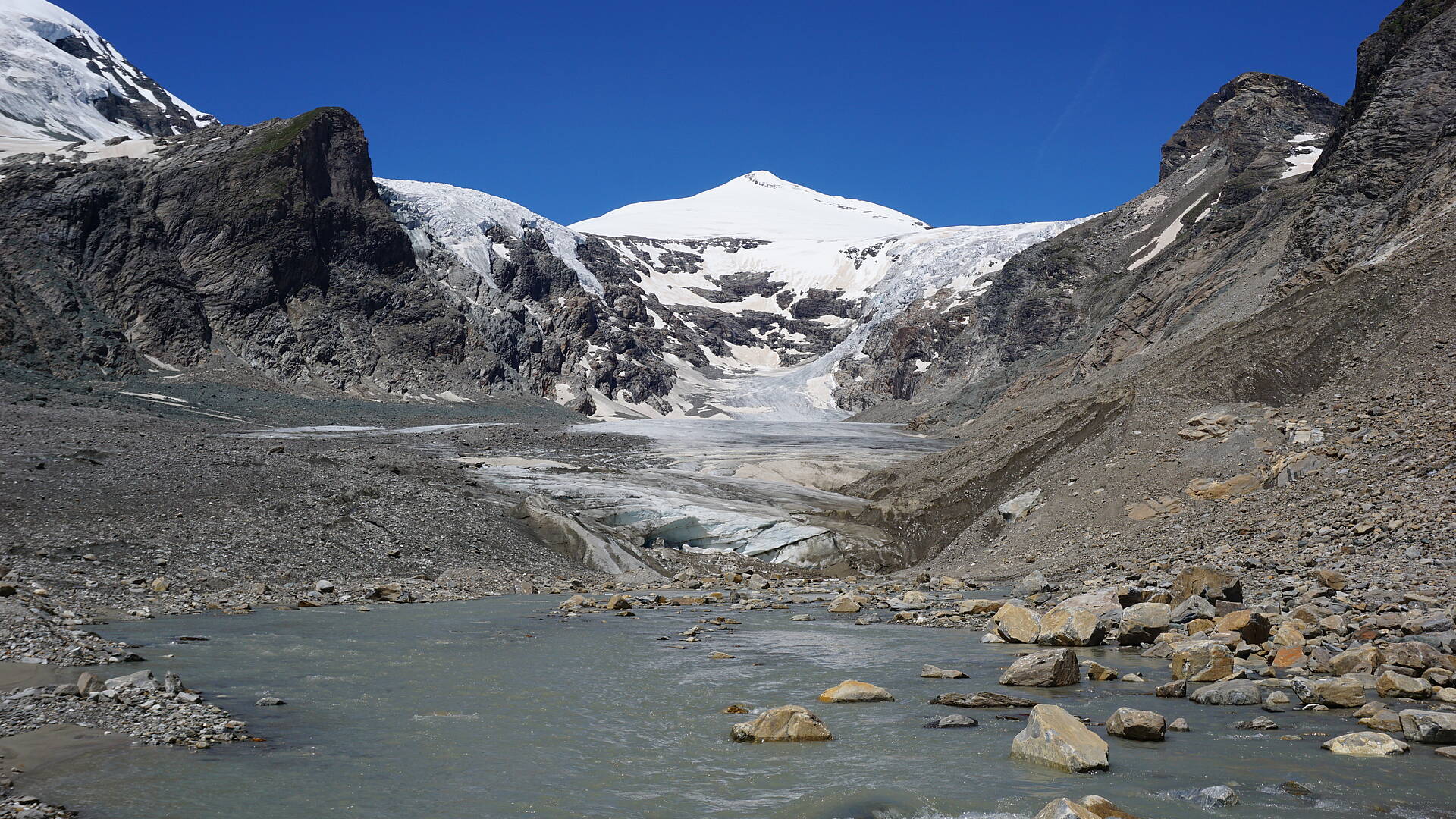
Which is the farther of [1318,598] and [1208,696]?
[1318,598]

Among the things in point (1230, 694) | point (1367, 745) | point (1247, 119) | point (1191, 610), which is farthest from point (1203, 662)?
point (1247, 119)

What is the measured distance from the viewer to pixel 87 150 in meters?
108

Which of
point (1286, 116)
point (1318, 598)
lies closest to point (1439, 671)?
point (1318, 598)

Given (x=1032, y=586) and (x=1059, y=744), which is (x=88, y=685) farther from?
(x=1032, y=586)

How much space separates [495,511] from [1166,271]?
60859 millimetres

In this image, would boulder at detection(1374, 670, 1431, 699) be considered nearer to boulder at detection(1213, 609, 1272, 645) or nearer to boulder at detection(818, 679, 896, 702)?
boulder at detection(1213, 609, 1272, 645)

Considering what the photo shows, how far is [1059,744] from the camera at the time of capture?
7.80m

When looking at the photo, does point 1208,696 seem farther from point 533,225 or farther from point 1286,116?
point 533,225

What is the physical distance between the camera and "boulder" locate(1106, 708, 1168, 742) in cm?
843

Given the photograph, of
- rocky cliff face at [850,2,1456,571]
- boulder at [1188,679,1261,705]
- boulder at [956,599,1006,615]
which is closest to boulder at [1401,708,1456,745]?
boulder at [1188,679,1261,705]

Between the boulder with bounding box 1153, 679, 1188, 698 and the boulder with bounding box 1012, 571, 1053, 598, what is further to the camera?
the boulder with bounding box 1012, 571, 1053, 598

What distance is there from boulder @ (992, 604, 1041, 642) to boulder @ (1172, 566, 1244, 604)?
92.0 inches

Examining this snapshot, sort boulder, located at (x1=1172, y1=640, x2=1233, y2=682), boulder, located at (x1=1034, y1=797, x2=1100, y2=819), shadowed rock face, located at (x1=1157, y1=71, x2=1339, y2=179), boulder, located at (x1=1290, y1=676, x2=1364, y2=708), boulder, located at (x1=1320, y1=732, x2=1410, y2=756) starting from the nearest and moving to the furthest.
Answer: boulder, located at (x1=1034, y1=797, x2=1100, y2=819) → boulder, located at (x1=1320, y1=732, x2=1410, y2=756) → boulder, located at (x1=1290, y1=676, x2=1364, y2=708) → boulder, located at (x1=1172, y1=640, x2=1233, y2=682) → shadowed rock face, located at (x1=1157, y1=71, x2=1339, y2=179)

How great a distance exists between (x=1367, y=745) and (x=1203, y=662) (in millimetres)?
3167
